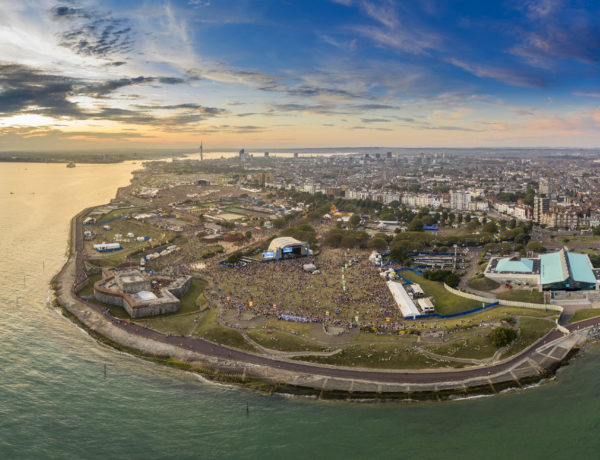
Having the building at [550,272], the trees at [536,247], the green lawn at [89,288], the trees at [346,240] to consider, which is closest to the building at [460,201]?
the trees at [536,247]

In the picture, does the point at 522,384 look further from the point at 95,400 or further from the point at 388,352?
the point at 95,400

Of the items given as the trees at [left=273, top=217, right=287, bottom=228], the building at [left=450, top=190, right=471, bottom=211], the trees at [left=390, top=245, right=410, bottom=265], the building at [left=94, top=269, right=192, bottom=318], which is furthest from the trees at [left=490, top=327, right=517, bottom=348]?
the building at [left=450, top=190, right=471, bottom=211]

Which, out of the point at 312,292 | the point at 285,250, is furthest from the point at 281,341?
the point at 285,250

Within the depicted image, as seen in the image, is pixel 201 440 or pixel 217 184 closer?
pixel 201 440

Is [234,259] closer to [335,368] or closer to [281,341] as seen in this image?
[281,341]

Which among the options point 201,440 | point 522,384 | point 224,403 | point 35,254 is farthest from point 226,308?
point 35,254

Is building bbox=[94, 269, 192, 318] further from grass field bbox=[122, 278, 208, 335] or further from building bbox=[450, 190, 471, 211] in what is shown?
building bbox=[450, 190, 471, 211]

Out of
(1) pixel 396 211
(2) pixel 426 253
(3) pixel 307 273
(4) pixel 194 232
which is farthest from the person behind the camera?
(1) pixel 396 211
